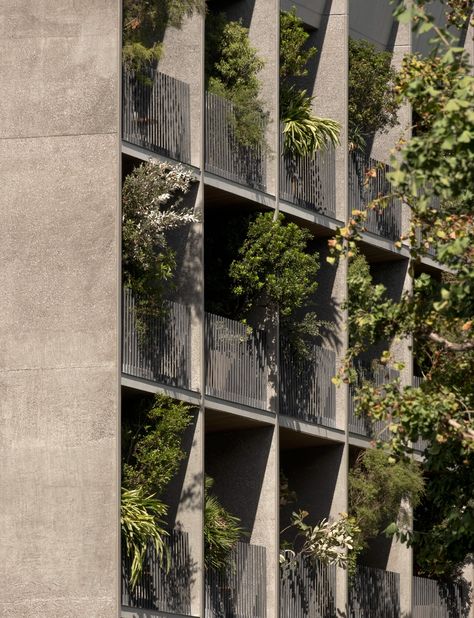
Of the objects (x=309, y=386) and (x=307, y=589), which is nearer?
(x=307, y=589)

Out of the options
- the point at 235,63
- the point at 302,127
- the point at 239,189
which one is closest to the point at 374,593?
the point at 239,189

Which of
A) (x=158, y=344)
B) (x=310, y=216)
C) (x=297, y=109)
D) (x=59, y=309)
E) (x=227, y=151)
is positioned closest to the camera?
(x=59, y=309)

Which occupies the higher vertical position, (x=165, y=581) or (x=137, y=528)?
(x=137, y=528)

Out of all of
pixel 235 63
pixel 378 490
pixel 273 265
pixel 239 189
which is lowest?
pixel 378 490

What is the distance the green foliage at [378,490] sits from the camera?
43.8 m

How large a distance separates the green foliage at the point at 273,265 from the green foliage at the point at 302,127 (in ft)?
7.55

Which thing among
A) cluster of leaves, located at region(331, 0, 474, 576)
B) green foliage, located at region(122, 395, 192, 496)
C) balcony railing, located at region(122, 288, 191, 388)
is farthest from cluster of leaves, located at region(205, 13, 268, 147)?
cluster of leaves, located at region(331, 0, 474, 576)

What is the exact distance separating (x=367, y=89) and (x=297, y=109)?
326cm

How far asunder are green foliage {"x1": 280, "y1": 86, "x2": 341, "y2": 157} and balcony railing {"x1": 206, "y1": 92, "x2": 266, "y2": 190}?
4.79 ft

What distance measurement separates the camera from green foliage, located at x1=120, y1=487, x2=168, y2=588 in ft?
117

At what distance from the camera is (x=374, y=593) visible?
44.8 meters

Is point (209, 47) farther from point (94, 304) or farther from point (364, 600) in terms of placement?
point (364, 600)

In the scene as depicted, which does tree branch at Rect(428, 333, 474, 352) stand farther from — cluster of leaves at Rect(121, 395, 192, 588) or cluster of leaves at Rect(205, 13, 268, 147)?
cluster of leaves at Rect(205, 13, 268, 147)

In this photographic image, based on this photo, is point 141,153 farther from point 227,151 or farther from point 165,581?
point 165,581
